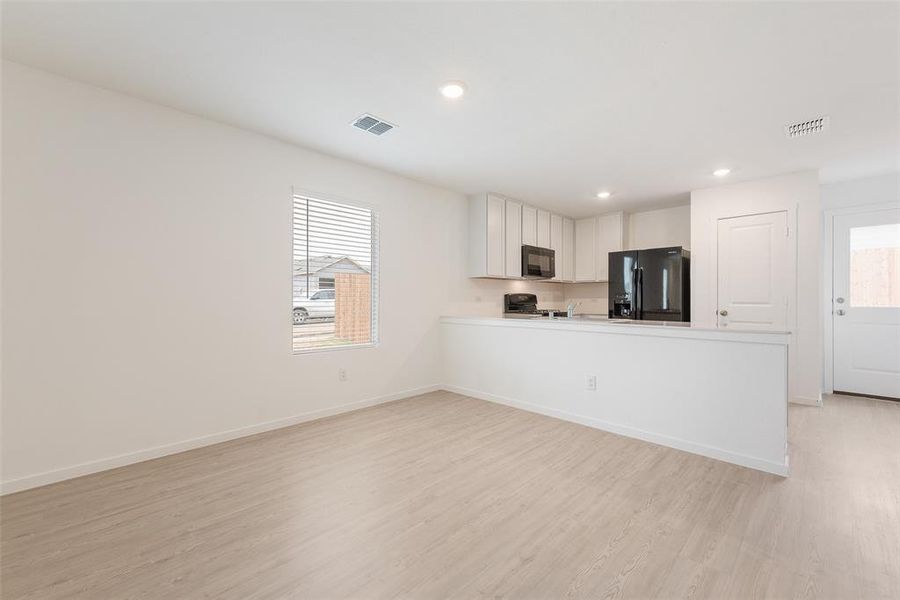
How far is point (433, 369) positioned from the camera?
15.9 ft

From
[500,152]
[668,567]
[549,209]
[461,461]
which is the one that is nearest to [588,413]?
[461,461]

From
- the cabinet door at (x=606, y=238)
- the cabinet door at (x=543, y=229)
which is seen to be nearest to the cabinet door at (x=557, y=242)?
the cabinet door at (x=543, y=229)

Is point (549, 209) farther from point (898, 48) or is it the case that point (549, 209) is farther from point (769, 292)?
point (898, 48)

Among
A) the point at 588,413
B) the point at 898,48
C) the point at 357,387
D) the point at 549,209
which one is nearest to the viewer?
the point at 898,48

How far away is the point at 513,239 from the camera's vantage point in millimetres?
A: 5430

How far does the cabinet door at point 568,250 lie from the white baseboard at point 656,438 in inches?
121

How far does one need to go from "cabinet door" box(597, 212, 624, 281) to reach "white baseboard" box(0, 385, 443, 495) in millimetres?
4230

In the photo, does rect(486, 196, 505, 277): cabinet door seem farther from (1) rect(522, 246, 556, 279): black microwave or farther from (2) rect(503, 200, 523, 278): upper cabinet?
(1) rect(522, 246, 556, 279): black microwave

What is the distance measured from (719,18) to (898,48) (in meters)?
1.15

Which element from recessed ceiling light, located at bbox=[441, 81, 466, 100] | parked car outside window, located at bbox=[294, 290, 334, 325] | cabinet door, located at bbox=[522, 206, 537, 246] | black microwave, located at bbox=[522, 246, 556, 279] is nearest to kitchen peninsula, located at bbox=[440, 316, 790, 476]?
black microwave, located at bbox=[522, 246, 556, 279]

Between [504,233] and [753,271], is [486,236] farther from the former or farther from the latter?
[753,271]

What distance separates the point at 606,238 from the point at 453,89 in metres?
4.47

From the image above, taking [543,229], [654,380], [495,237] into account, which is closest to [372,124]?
[495,237]

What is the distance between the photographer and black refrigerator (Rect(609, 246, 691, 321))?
16.0 ft
